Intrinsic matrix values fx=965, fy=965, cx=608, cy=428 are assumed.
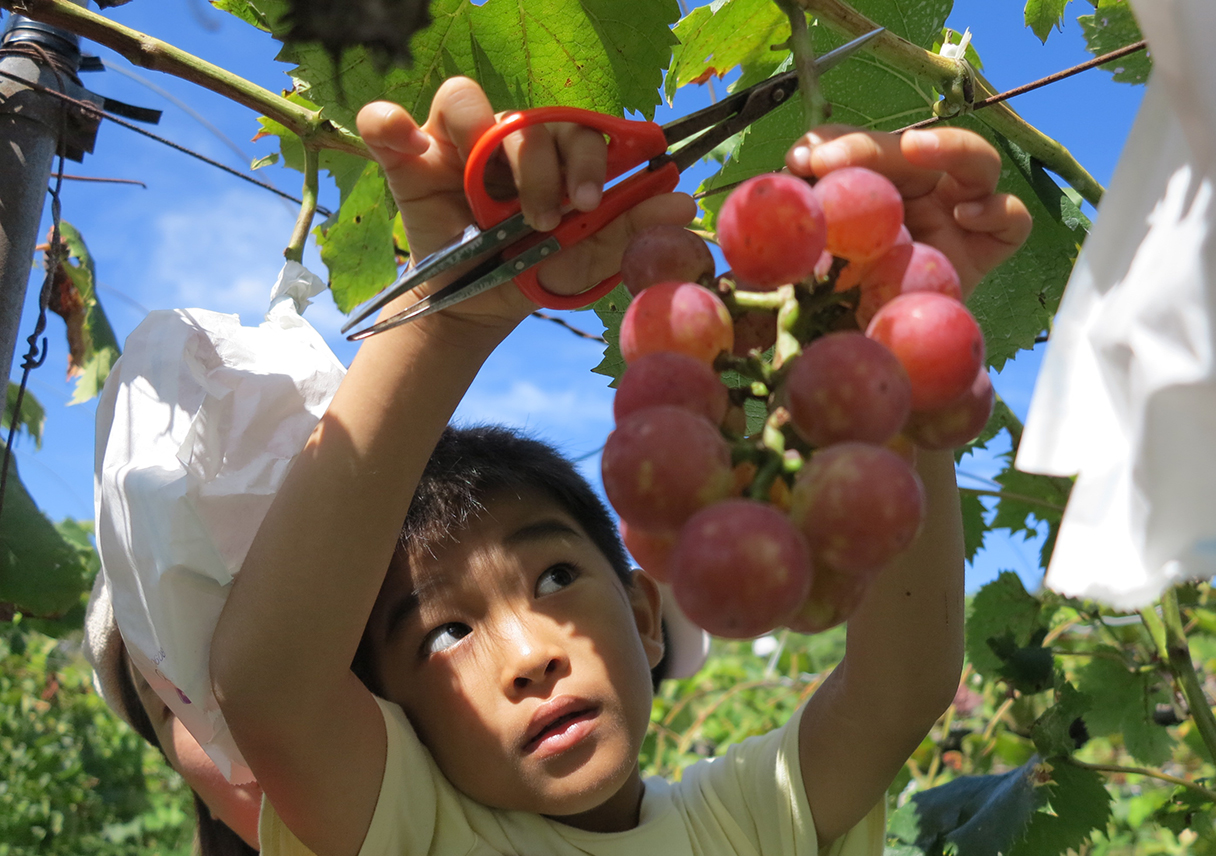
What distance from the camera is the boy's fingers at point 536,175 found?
70 centimetres

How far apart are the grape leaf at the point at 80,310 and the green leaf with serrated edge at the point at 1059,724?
2.02 m

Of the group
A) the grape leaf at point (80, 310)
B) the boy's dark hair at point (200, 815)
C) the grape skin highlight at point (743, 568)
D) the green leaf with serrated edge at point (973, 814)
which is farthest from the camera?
the grape leaf at point (80, 310)

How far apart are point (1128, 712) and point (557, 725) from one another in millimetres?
1381

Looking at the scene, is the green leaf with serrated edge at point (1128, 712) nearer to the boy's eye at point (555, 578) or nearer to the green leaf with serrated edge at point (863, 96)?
the boy's eye at point (555, 578)

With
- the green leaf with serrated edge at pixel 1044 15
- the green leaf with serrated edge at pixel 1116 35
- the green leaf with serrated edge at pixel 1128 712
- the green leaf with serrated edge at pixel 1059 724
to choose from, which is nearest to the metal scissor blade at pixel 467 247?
the green leaf with serrated edge at pixel 1044 15

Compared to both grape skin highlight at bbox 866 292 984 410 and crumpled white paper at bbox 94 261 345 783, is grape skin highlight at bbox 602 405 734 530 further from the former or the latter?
crumpled white paper at bbox 94 261 345 783

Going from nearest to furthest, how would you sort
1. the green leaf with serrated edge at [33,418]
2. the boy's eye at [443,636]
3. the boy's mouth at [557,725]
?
the boy's mouth at [557,725]
the boy's eye at [443,636]
the green leaf with serrated edge at [33,418]

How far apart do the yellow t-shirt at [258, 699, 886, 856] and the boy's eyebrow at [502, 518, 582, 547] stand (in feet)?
0.89

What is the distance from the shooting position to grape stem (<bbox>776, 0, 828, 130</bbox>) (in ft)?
2.15

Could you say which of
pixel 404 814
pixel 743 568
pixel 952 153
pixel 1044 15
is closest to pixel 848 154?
pixel 952 153

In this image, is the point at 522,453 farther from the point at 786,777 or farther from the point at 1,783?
the point at 1,783

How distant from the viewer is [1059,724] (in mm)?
1525

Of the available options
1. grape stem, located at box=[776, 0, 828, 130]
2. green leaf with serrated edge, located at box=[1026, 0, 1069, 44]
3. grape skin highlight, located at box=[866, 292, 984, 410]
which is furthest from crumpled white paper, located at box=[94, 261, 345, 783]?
green leaf with serrated edge, located at box=[1026, 0, 1069, 44]

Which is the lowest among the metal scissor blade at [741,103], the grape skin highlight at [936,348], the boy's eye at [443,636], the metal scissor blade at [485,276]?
the boy's eye at [443,636]
